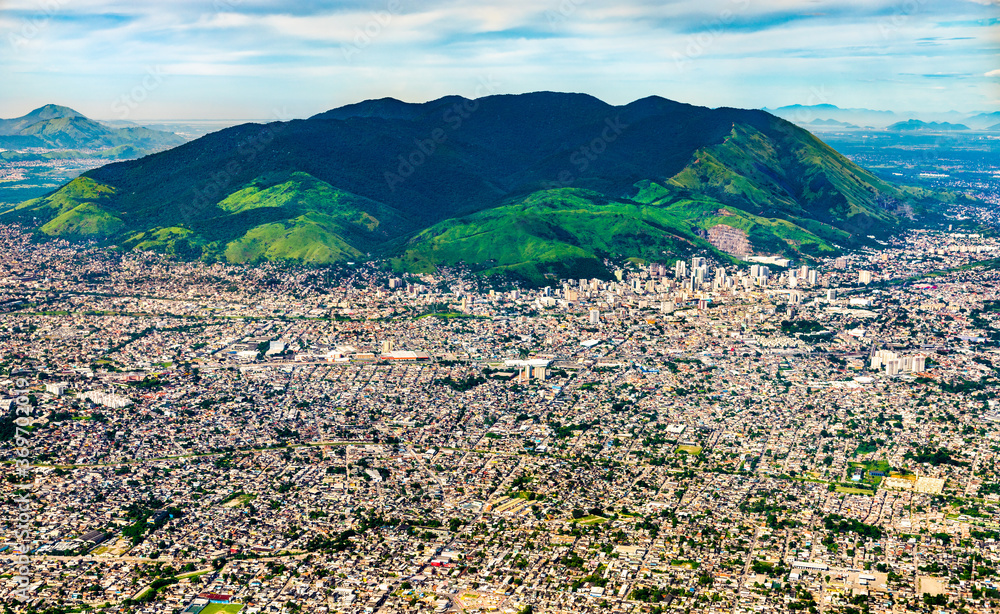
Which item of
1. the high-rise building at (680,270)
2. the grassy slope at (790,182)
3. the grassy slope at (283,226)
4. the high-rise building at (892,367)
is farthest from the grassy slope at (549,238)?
the high-rise building at (892,367)

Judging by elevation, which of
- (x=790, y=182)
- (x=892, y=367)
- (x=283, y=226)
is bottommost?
(x=892, y=367)

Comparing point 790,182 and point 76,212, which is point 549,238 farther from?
point 76,212

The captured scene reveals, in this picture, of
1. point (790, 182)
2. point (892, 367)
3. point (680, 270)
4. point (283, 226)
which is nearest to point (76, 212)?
point (283, 226)

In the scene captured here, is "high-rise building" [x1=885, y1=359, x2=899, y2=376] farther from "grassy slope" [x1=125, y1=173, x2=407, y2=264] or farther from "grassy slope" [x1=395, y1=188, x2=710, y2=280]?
"grassy slope" [x1=125, y1=173, x2=407, y2=264]

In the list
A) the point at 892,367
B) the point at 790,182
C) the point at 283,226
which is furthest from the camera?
the point at 790,182

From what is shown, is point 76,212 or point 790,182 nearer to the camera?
point 76,212

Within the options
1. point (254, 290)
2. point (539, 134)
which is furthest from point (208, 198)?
point (539, 134)

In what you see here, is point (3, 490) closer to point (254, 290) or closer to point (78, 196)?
point (254, 290)

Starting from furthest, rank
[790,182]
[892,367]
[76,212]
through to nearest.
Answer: [790,182], [76,212], [892,367]
